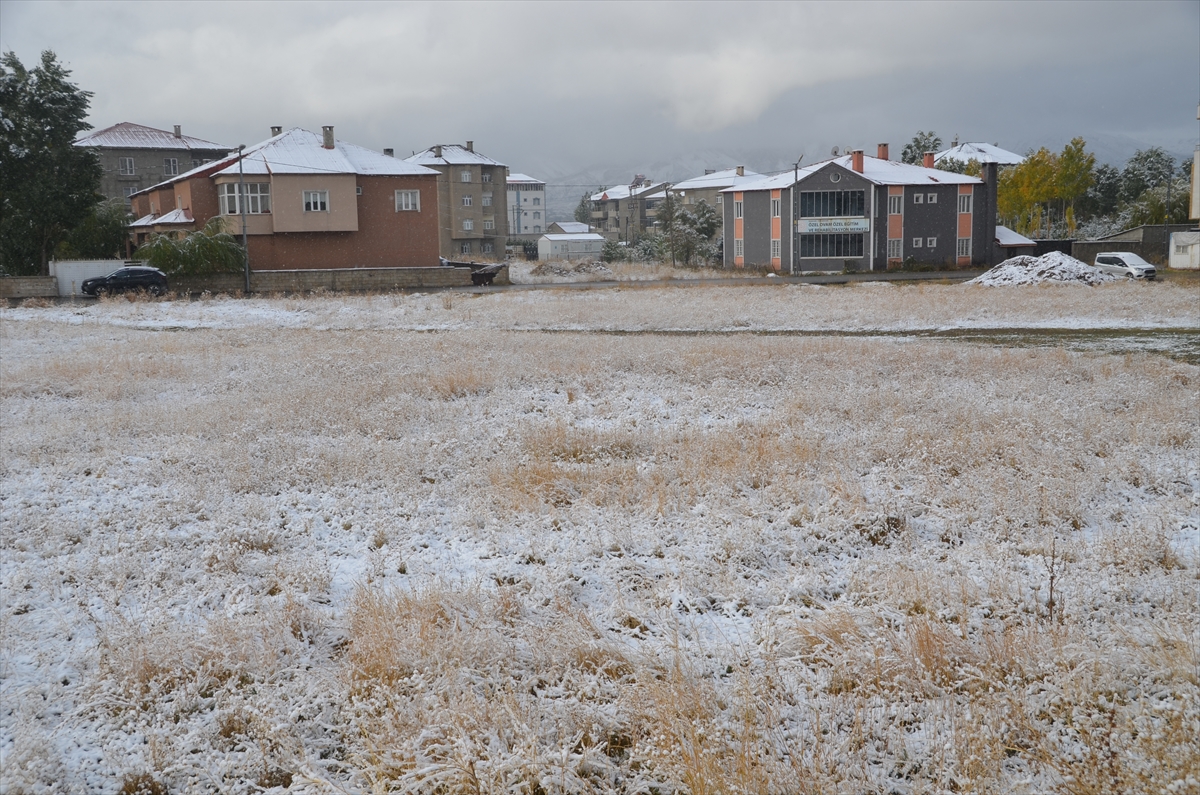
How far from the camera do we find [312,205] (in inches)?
2074

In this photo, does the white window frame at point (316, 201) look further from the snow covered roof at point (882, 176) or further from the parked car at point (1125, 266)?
the parked car at point (1125, 266)

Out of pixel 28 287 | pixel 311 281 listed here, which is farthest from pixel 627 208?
pixel 28 287

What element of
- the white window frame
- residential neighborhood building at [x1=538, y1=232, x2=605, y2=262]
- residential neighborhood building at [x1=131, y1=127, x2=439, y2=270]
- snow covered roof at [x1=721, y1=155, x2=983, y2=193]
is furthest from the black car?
residential neighborhood building at [x1=538, y1=232, x2=605, y2=262]

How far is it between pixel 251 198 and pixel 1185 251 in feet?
180

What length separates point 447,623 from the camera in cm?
654

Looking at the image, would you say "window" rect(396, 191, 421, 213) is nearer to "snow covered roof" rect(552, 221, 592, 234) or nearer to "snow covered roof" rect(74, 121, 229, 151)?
"snow covered roof" rect(74, 121, 229, 151)

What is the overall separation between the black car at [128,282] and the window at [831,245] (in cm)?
4201

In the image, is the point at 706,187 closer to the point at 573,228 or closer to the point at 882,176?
the point at 573,228

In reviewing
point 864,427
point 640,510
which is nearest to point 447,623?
point 640,510

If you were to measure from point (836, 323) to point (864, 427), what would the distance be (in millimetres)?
16124

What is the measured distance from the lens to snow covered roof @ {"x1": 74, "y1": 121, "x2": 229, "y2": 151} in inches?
3310

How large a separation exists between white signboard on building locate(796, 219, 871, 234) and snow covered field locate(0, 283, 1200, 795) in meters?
50.7

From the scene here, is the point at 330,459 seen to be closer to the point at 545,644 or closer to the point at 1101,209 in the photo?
the point at 545,644

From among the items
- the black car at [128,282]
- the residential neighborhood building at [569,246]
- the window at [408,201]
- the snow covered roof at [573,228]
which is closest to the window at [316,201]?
the window at [408,201]
